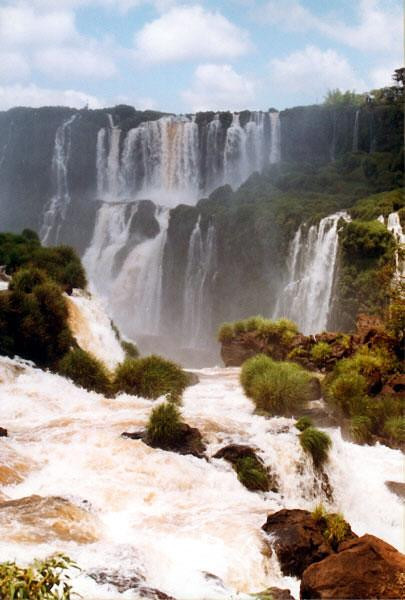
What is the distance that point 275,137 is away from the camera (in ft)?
148

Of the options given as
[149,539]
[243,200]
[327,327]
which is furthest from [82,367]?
[243,200]

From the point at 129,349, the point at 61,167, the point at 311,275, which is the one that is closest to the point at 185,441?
the point at 129,349

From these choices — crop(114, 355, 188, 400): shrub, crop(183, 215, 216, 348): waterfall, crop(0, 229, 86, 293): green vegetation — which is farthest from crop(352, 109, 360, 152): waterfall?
crop(114, 355, 188, 400): shrub

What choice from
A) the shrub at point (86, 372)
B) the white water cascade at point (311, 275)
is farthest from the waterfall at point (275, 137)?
the shrub at point (86, 372)

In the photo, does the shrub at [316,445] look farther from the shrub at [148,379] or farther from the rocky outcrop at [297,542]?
the shrub at [148,379]

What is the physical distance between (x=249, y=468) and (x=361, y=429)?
4362 millimetres

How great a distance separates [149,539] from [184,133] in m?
41.9

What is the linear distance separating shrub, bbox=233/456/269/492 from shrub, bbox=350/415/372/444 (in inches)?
157

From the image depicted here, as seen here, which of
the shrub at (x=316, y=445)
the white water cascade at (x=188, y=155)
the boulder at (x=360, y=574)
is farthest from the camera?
the white water cascade at (x=188, y=155)

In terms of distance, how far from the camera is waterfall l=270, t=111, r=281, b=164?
44969 mm

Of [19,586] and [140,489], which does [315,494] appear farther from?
[19,586]

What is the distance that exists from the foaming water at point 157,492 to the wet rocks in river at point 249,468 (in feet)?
0.49

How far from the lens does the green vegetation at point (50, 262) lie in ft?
61.5

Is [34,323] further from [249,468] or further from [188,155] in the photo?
[188,155]
